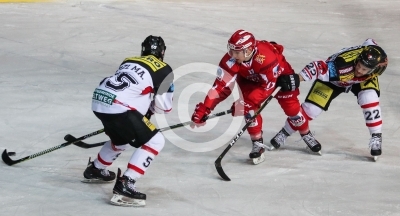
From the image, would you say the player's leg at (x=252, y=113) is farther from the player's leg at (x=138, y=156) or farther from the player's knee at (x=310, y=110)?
the player's leg at (x=138, y=156)

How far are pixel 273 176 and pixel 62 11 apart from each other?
5208 mm

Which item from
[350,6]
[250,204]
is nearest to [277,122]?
[250,204]

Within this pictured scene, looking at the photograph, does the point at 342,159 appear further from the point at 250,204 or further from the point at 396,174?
the point at 250,204

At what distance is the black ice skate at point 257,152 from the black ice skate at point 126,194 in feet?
3.63

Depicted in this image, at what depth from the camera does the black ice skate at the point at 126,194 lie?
4.53 m

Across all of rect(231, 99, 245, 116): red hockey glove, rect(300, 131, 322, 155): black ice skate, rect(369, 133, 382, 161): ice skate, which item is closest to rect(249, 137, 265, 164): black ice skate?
rect(231, 99, 245, 116): red hockey glove

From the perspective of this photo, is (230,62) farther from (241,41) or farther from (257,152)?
(257,152)

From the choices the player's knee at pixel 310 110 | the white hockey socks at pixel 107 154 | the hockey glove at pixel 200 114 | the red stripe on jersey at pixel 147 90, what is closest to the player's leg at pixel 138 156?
the red stripe on jersey at pixel 147 90

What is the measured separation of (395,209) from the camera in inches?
182

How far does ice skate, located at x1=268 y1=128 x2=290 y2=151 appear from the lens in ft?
18.8

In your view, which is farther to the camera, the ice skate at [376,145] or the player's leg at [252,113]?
the ice skate at [376,145]

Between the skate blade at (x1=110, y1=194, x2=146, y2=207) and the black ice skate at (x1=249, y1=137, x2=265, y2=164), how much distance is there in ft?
3.64

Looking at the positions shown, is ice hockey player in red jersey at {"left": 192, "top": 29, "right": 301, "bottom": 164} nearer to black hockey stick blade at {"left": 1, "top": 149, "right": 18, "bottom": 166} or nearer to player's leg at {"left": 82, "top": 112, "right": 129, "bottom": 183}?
player's leg at {"left": 82, "top": 112, "right": 129, "bottom": 183}

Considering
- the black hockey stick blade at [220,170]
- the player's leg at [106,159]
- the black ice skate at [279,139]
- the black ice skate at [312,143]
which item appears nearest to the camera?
the player's leg at [106,159]
